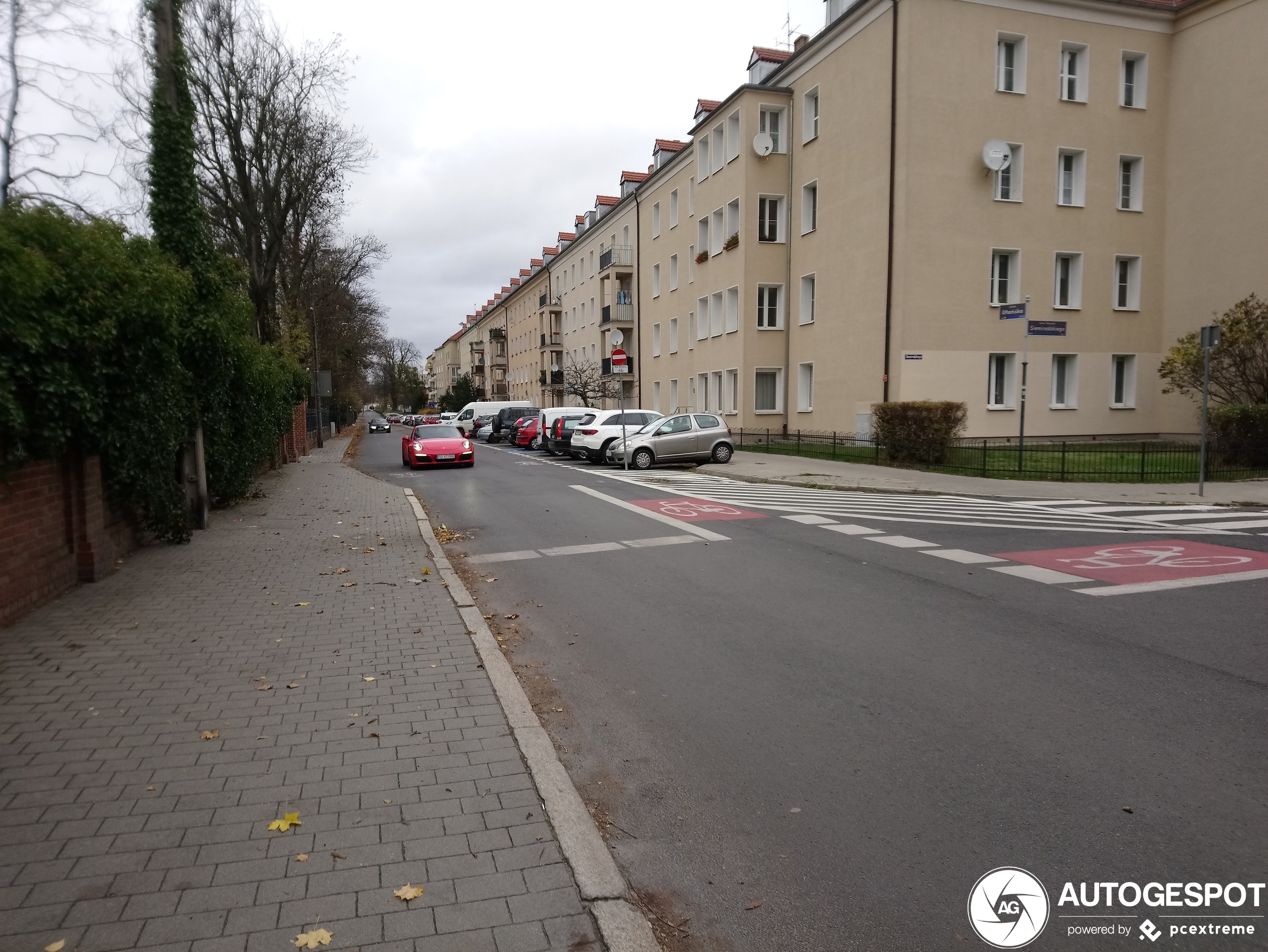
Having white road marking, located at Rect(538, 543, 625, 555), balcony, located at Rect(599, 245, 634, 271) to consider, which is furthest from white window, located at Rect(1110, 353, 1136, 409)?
balcony, located at Rect(599, 245, 634, 271)

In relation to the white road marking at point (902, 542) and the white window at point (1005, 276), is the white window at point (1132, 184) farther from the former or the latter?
the white road marking at point (902, 542)

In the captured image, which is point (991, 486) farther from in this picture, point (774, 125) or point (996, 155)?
point (774, 125)

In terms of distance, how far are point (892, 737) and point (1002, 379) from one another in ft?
81.6

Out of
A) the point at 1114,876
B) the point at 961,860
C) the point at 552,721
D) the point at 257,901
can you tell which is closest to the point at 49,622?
the point at 552,721

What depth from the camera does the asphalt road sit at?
3113 millimetres

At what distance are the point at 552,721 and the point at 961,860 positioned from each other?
7.71ft

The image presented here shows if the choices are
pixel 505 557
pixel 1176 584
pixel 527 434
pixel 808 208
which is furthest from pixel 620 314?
pixel 1176 584

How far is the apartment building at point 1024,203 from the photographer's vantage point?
25.4 m

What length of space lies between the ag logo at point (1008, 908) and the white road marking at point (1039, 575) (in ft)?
18.1

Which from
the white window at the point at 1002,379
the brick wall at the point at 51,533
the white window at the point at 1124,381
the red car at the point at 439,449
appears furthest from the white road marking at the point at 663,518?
the white window at the point at 1124,381

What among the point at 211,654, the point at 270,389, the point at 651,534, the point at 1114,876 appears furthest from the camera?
the point at 270,389

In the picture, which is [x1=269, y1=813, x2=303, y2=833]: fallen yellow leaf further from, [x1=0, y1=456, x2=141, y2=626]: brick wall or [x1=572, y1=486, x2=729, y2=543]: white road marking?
[x1=572, y1=486, x2=729, y2=543]: white road marking

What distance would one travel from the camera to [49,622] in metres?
6.57

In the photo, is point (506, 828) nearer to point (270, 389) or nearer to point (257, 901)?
point (257, 901)
